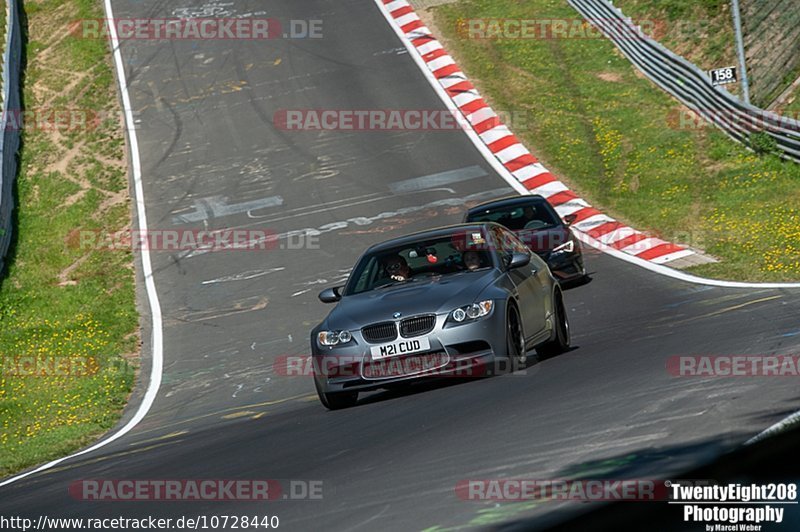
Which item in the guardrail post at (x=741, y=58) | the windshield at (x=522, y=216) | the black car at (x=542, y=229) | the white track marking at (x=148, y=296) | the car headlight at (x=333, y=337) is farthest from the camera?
the guardrail post at (x=741, y=58)

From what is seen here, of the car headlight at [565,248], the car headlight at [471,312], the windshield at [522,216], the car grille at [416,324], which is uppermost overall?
the car headlight at [471,312]

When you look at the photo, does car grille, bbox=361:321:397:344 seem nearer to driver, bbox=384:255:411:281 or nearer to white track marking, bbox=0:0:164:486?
driver, bbox=384:255:411:281

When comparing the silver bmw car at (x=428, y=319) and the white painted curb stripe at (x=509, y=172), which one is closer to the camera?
the silver bmw car at (x=428, y=319)

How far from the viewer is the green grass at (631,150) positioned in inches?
824

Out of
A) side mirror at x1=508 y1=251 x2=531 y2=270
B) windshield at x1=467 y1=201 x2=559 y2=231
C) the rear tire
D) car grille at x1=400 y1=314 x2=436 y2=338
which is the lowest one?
windshield at x1=467 y1=201 x2=559 y2=231

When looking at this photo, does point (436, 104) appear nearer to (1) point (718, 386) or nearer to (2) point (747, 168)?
(2) point (747, 168)

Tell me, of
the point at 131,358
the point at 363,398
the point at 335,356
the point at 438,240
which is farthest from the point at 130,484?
the point at 131,358

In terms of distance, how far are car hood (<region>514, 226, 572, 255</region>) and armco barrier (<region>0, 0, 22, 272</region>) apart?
402 inches

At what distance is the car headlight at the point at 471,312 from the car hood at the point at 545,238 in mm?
7124

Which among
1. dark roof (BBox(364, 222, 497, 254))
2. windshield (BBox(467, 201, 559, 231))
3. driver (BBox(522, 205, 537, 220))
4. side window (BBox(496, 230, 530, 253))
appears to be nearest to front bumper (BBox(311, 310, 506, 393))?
dark roof (BBox(364, 222, 497, 254))

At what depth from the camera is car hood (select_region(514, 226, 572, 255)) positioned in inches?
747

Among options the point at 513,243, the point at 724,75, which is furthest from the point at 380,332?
the point at 724,75

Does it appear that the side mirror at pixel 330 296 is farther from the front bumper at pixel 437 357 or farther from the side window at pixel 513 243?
the side window at pixel 513 243

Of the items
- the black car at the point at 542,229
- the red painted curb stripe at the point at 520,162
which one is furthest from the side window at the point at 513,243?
the red painted curb stripe at the point at 520,162
